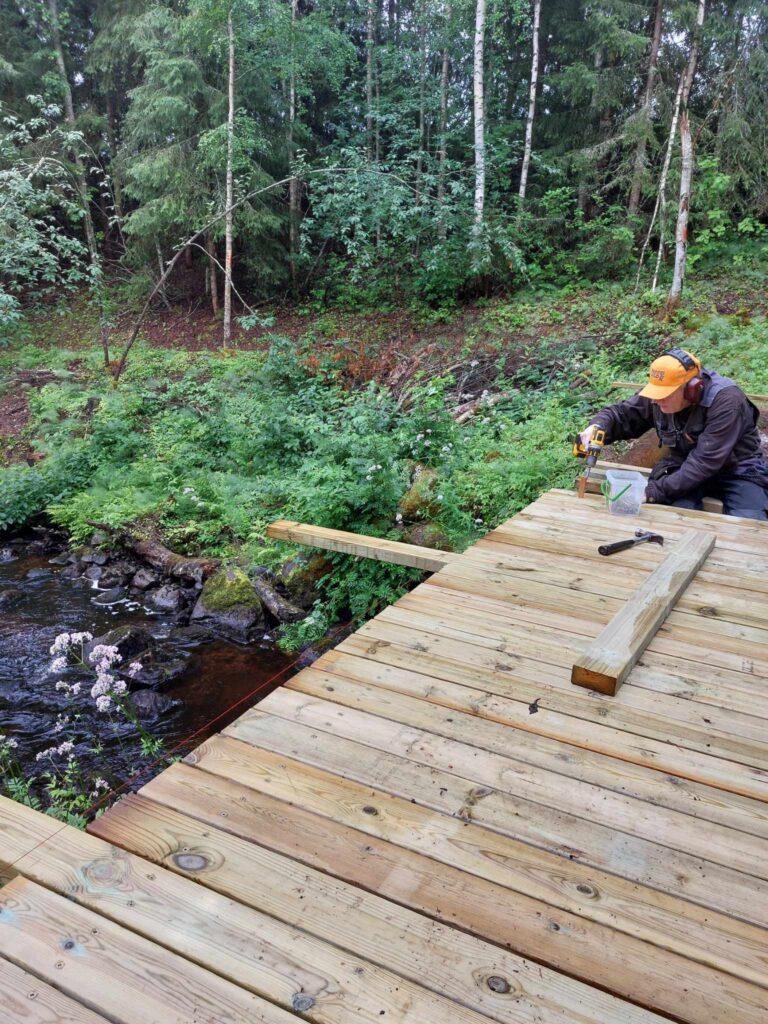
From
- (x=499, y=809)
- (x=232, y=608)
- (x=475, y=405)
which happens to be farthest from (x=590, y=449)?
(x=475, y=405)

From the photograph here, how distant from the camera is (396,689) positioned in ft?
8.57

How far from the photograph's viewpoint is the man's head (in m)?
4.56

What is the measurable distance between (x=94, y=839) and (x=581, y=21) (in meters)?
22.2

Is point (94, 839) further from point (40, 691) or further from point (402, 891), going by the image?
point (40, 691)

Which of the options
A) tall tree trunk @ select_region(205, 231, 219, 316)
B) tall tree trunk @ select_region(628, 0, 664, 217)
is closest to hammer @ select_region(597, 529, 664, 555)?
tall tree trunk @ select_region(628, 0, 664, 217)

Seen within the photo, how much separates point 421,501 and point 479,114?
11.9 metres

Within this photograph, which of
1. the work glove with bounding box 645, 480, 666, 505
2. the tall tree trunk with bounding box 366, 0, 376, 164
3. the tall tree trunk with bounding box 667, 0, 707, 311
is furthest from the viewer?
the tall tree trunk with bounding box 366, 0, 376, 164

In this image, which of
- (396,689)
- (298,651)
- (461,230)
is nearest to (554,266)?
(461,230)

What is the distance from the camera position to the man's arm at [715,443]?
464cm

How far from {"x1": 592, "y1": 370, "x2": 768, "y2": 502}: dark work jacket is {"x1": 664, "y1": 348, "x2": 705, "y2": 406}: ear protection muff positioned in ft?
0.21

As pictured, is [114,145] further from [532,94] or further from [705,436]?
[705,436]

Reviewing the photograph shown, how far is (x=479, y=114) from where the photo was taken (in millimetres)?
14500

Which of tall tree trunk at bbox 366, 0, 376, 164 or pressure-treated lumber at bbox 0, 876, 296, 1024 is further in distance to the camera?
tall tree trunk at bbox 366, 0, 376, 164

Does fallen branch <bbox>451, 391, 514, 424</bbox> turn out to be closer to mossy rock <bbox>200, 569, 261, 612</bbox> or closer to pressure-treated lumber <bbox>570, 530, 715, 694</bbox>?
mossy rock <bbox>200, 569, 261, 612</bbox>
